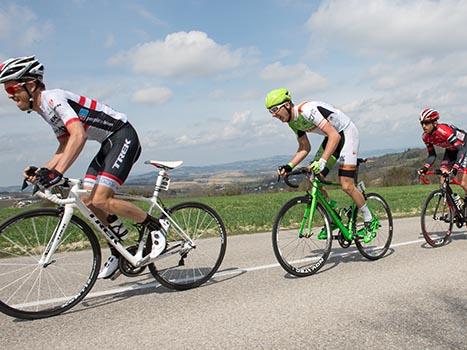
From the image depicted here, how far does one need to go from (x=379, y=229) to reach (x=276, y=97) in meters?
2.78

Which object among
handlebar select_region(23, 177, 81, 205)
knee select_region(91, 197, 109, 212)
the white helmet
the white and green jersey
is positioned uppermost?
the white helmet

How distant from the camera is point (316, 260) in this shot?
5.77 m

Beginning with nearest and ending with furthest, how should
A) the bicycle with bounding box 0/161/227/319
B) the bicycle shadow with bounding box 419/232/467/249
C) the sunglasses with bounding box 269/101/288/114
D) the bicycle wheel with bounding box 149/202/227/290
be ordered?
the bicycle with bounding box 0/161/227/319 → the bicycle wheel with bounding box 149/202/227/290 → the sunglasses with bounding box 269/101/288/114 → the bicycle shadow with bounding box 419/232/467/249

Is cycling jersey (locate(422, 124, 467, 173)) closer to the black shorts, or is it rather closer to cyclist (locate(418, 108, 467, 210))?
cyclist (locate(418, 108, 467, 210))

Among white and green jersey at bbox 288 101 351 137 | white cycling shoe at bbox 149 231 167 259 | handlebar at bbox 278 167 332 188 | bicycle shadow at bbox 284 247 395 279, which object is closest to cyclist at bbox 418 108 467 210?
bicycle shadow at bbox 284 247 395 279

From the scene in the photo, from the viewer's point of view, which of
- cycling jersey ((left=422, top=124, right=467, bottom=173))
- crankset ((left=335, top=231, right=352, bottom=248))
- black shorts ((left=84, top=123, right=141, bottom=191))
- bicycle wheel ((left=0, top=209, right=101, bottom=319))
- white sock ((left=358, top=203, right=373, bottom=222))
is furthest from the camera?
cycling jersey ((left=422, top=124, right=467, bottom=173))

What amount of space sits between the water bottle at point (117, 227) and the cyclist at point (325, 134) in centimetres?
216

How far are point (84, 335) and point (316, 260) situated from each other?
3286mm

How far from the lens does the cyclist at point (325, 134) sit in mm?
5520

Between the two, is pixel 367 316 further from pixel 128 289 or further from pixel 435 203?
pixel 435 203

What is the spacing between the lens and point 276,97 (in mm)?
5453

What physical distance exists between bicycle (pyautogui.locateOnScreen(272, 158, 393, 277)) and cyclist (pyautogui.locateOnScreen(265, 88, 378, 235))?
0.20 meters

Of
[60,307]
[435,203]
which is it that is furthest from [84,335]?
[435,203]

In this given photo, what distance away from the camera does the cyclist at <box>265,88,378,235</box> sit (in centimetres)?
552
